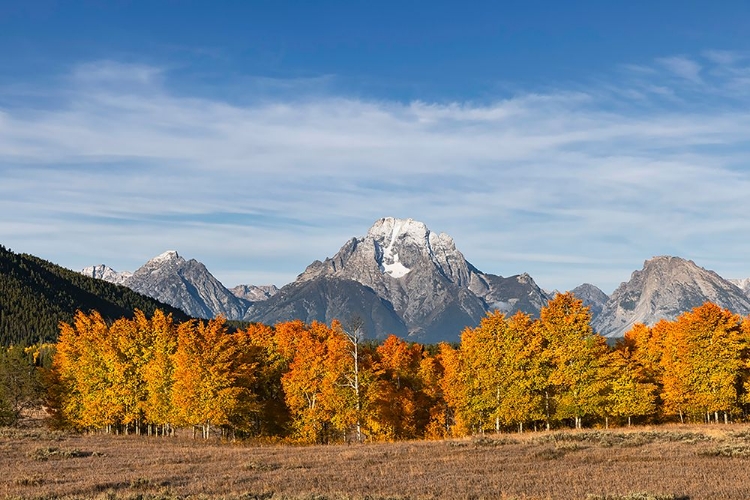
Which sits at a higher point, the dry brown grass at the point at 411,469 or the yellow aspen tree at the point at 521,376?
the yellow aspen tree at the point at 521,376

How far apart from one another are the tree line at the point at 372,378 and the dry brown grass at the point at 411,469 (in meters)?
14.2

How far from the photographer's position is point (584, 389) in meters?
64.2

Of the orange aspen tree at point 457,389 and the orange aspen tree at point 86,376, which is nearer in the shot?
the orange aspen tree at point 86,376

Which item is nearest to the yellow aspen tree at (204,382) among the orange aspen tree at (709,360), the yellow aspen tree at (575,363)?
the yellow aspen tree at (575,363)

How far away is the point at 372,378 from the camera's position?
2554 inches

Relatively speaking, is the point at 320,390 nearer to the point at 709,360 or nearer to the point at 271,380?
the point at 271,380

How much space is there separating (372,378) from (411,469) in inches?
1225

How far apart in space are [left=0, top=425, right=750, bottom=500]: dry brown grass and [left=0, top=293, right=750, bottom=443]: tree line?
14.2 meters

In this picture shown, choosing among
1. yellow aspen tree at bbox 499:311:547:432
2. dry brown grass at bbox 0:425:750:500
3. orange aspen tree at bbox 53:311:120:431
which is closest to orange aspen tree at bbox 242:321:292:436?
orange aspen tree at bbox 53:311:120:431

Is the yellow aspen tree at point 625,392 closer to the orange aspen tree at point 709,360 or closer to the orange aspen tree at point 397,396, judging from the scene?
the orange aspen tree at point 709,360

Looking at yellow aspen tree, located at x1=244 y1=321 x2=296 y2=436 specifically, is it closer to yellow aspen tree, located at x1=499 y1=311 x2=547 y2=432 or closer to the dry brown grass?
the dry brown grass

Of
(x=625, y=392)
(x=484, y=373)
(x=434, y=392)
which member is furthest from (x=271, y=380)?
(x=625, y=392)

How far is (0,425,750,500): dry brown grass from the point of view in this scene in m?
25.8

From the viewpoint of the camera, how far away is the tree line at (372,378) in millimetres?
63469
